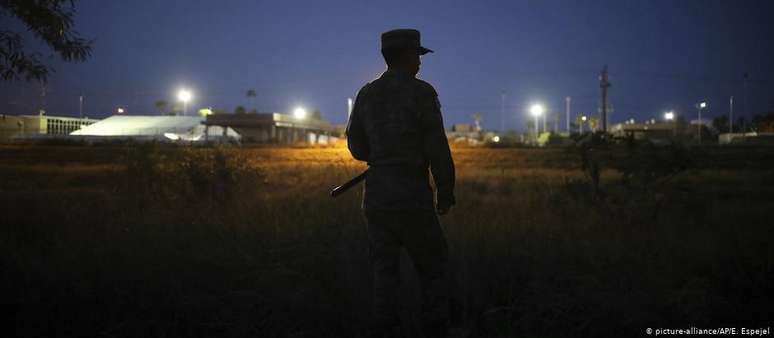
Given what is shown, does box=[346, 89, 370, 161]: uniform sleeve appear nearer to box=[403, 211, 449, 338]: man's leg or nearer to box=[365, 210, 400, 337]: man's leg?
box=[365, 210, 400, 337]: man's leg

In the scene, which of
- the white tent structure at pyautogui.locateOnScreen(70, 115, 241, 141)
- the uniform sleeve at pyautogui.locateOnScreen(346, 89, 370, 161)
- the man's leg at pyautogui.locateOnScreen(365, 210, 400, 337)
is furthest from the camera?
the white tent structure at pyautogui.locateOnScreen(70, 115, 241, 141)

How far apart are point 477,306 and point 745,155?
3011cm

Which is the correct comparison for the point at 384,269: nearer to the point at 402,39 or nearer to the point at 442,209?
the point at 442,209

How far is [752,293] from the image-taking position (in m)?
4.45

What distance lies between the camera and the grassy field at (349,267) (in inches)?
157

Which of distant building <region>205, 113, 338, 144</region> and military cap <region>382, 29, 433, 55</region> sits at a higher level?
distant building <region>205, 113, 338, 144</region>

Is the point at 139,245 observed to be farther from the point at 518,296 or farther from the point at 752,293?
the point at 752,293

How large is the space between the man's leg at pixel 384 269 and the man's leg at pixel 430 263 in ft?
0.34

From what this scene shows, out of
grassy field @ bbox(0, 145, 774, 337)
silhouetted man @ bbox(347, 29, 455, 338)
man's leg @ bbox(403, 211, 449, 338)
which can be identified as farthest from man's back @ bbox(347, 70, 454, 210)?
grassy field @ bbox(0, 145, 774, 337)

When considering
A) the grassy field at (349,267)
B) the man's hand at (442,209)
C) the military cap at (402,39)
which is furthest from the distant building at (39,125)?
the man's hand at (442,209)

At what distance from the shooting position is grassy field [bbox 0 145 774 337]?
400 cm

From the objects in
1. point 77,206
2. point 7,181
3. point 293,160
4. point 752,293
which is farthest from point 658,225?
point 293,160

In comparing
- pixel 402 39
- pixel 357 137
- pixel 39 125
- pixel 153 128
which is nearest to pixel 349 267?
pixel 357 137

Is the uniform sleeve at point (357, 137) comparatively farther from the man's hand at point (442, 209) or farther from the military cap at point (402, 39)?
the man's hand at point (442, 209)
